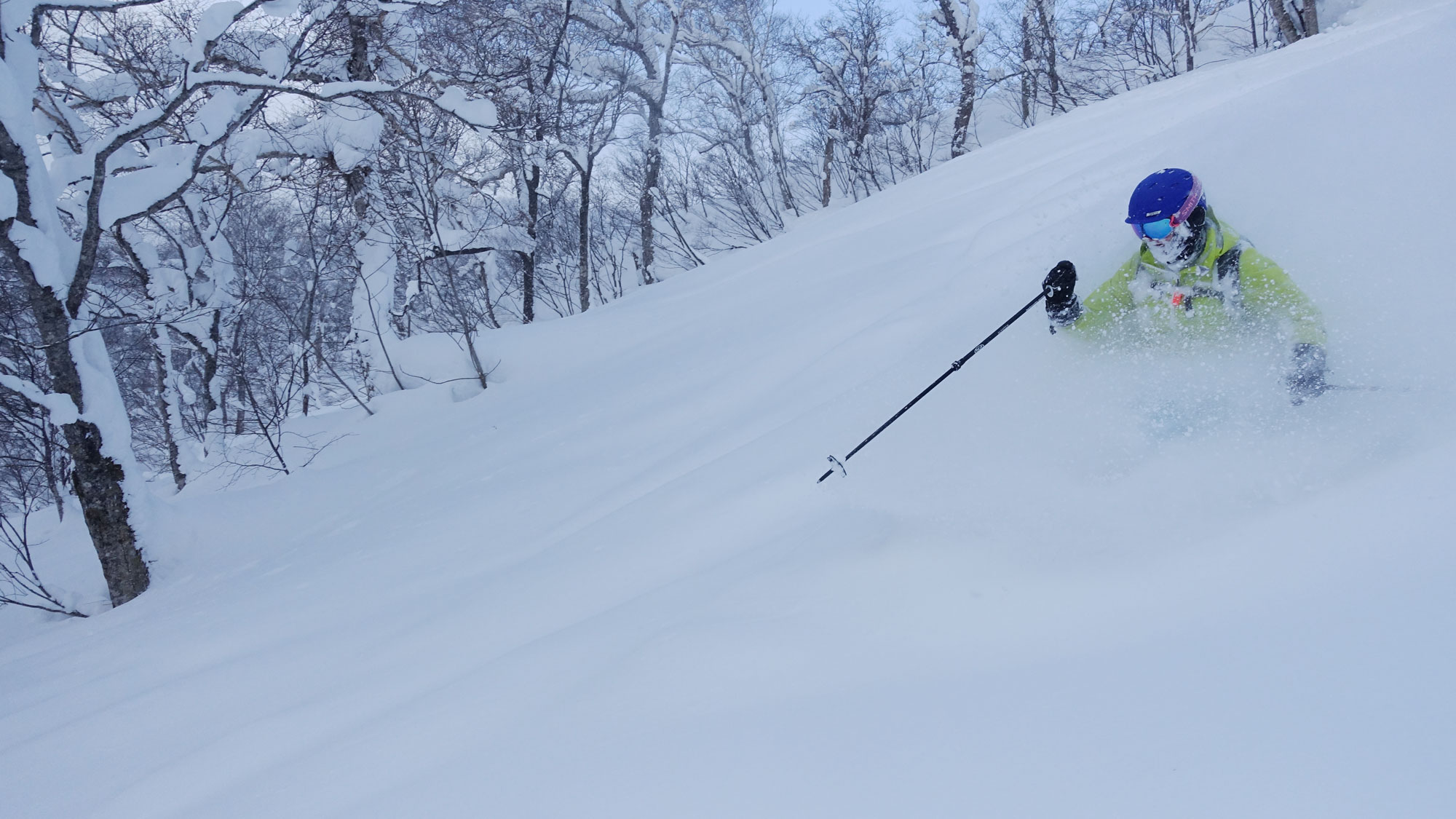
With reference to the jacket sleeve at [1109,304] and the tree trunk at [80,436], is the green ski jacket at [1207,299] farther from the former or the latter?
the tree trunk at [80,436]

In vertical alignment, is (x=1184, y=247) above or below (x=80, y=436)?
below

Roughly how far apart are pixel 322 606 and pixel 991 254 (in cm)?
478

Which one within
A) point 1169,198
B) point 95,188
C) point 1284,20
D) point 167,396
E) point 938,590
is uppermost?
point 1284,20

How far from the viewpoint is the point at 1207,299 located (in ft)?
10.4

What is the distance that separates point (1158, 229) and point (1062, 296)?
495mm

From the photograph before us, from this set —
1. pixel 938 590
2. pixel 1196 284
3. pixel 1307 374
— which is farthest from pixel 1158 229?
pixel 938 590

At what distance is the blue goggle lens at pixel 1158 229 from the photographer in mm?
3070

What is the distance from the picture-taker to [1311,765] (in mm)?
1497

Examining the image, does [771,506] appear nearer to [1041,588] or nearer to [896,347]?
[1041,588]

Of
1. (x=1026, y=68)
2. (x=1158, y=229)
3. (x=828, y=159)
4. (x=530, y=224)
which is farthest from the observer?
(x=828, y=159)

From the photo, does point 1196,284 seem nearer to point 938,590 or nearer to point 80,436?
point 938,590

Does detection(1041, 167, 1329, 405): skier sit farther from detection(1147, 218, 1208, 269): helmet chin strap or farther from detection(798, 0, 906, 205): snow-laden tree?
detection(798, 0, 906, 205): snow-laden tree

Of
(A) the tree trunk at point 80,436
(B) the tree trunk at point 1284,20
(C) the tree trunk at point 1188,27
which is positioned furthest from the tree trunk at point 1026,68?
(A) the tree trunk at point 80,436

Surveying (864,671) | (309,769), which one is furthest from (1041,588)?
(309,769)
